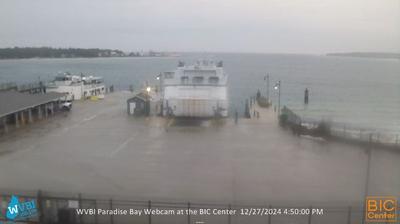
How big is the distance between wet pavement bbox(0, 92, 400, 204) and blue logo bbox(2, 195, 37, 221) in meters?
2.72

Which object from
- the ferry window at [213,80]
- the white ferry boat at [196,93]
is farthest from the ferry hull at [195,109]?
the ferry window at [213,80]

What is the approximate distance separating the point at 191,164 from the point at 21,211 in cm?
732

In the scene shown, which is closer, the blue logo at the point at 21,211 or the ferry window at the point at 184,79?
the blue logo at the point at 21,211

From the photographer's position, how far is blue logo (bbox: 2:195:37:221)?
9148mm

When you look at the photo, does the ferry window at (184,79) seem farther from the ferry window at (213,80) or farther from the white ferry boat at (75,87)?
the white ferry boat at (75,87)

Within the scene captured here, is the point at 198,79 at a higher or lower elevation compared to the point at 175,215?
higher

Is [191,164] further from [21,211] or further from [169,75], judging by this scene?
[169,75]

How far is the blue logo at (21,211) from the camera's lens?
9148 mm

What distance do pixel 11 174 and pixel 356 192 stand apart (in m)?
12.2

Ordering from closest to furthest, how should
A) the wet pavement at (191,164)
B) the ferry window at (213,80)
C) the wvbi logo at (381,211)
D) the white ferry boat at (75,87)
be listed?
the wvbi logo at (381,211) → the wet pavement at (191,164) → the ferry window at (213,80) → the white ferry boat at (75,87)

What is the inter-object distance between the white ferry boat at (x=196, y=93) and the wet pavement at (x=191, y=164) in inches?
152

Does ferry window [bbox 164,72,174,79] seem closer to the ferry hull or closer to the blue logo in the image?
the ferry hull

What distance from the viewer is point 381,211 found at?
9.37 metres

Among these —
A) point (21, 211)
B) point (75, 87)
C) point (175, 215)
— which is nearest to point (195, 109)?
point (75, 87)
